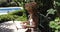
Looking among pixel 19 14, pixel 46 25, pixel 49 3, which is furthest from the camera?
pixel 19 14

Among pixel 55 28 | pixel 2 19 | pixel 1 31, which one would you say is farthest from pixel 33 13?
pixel 2 19

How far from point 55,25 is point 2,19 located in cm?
1125

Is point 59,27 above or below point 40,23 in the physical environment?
above

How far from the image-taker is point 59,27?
2.08 m

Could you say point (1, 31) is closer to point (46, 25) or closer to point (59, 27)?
point (46, 25)

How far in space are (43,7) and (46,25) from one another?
25.9 inches

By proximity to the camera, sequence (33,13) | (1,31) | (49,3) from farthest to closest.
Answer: (1,31), (49,3), (33,13)

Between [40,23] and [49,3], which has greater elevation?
[49,3]

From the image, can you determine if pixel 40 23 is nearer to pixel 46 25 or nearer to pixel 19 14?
pixel 46 25

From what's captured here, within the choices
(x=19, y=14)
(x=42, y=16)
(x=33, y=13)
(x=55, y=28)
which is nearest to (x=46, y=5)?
(x=42, y=16)

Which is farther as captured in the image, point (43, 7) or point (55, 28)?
point (43, 7)

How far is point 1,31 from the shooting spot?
918 cm

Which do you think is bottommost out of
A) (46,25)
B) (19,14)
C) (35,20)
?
(19,14)

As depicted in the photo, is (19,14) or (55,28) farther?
(19,14)
